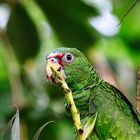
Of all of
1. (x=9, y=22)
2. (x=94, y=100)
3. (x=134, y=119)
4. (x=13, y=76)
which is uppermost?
(x=9, y=22)

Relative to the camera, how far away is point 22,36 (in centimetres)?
285

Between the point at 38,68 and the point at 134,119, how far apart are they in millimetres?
1249

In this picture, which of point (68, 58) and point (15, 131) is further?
point (68, 58)

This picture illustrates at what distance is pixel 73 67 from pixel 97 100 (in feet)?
0.56

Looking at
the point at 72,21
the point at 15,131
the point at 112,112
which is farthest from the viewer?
the point at 72,21

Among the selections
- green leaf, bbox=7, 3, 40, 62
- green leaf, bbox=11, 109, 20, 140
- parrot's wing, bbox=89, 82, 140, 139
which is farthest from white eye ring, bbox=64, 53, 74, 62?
green leaf, bbox=7, 3, 40, 62

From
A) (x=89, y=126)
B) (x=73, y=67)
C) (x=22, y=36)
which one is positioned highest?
(x=22, y=36)

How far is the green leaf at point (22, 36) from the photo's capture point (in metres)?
2.84

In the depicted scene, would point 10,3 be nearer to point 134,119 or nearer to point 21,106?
point 21,106

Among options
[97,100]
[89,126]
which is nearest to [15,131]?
[89,126]

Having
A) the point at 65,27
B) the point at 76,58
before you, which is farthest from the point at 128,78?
the point at 76,58

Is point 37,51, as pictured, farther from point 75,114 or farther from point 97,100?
point 75,114

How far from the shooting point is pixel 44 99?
3.05 metres

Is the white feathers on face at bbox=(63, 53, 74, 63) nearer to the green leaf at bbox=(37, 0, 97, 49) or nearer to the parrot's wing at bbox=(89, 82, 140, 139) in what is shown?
the parrot's wing at bbox=(89, 82, 140, 139)
